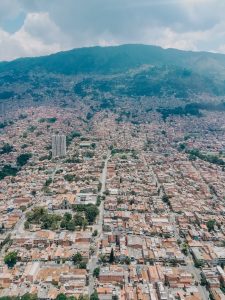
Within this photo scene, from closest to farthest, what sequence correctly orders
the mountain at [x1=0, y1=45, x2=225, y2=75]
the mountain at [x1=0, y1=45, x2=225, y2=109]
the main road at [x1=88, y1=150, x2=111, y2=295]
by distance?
1. the main road at [x1=88, y1=150, x2=111, y2=295]
2. the mountain at [x1=0, y1=45, x2=225, y2=109]
3. the mountain at [x1=0, y1=45, x2=225, y2=75]

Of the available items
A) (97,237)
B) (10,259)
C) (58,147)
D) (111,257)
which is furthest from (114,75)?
(10,259)

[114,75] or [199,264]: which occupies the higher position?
[114,75]

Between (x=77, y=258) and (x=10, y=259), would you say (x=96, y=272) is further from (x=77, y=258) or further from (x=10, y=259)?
(x=10, y=259)

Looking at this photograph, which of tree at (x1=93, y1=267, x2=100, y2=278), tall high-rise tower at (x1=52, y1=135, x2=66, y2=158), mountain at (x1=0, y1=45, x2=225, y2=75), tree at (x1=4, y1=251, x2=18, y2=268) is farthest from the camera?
mountain at (x1=0, y1=45, x2=225, y2=75)

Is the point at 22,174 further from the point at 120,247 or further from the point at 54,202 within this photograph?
the point at 120,247

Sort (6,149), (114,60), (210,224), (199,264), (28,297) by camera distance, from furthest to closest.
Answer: (114,60)
(6,149)
(210,224)
(199,264)
(28,297)

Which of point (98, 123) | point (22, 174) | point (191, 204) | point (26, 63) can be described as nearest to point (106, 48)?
point (26, 63)

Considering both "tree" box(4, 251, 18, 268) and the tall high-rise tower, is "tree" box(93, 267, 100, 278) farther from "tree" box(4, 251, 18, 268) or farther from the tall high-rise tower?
the tall high-rise tower

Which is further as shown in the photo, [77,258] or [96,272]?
[77,258]

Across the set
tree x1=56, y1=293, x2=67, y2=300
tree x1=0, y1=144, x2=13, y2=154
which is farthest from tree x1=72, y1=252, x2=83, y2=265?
tree x1=0, y1=144, x2=13, y2=154
